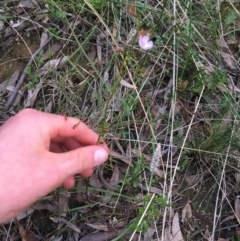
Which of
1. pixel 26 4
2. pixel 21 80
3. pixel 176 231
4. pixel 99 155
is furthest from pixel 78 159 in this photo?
pixel 26 4

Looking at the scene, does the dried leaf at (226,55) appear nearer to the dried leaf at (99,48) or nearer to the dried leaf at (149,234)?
the dried leaf at (99,48)

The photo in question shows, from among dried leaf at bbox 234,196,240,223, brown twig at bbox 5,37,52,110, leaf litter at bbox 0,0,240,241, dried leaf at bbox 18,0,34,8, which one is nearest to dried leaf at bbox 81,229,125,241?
leaf litter at bbox 0,0,240,241

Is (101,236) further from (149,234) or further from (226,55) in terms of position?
(226,55)

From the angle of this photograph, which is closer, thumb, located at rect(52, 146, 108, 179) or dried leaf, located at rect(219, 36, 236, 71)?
thumb, located at rect(52, 146, 108, 179)

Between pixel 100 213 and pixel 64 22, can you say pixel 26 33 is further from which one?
pixel 100 213

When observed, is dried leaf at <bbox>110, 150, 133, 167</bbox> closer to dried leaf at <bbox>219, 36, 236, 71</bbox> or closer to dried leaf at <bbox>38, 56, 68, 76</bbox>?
dried leaf at <bbox>38, 56, 68, 76</bbox>

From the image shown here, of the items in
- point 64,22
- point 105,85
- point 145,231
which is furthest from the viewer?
point 64,22

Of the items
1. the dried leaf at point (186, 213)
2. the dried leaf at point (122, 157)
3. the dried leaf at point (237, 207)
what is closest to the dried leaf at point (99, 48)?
the dried leaf at point (122, 157)

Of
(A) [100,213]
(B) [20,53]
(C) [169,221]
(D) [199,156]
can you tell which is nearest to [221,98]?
(D) [199,156]
